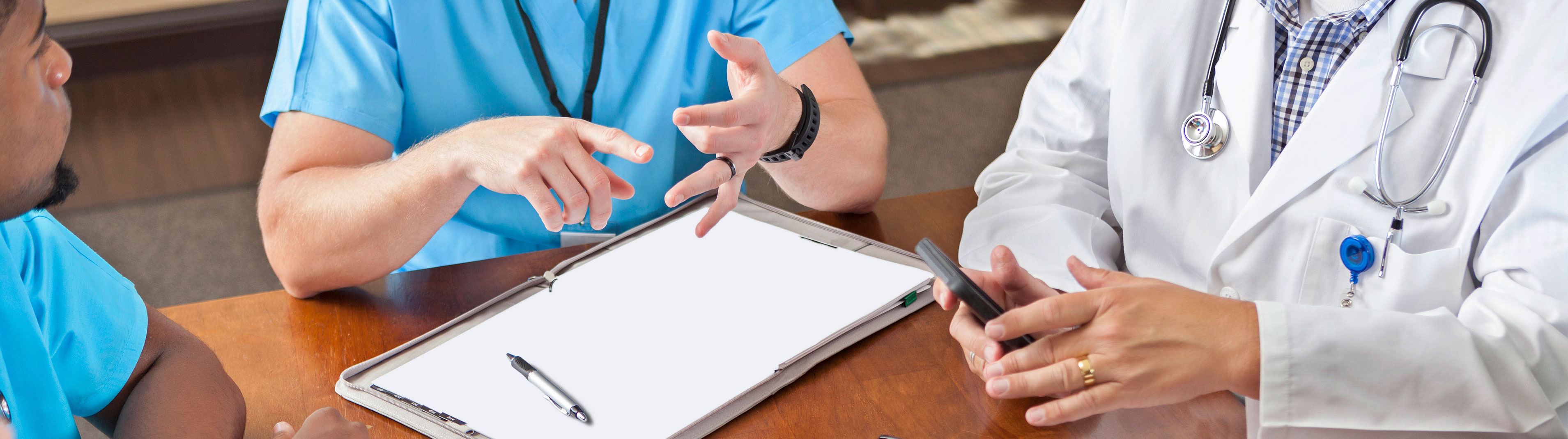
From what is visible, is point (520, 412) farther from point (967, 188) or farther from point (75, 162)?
point (75, 162)

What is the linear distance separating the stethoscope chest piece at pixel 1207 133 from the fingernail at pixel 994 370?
1.64 ft

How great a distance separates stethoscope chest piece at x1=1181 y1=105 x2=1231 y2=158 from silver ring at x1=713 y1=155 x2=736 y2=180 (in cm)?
55

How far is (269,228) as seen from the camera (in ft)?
3.69

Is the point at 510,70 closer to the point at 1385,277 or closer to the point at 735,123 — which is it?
the point at 735,123

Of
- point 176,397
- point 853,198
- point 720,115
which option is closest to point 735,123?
point 720,115

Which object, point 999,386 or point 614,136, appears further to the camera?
point 614,136

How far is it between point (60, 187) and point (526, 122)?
421mm

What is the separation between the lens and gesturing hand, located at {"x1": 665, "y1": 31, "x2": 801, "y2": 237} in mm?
991

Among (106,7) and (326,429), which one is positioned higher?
(326,429)

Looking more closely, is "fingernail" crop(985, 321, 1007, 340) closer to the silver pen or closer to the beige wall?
the silver pen

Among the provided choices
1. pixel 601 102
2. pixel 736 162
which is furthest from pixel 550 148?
pixel 601 102

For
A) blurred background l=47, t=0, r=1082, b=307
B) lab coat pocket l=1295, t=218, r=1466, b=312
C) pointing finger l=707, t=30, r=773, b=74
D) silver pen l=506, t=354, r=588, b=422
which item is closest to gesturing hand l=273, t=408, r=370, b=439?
silver pen l=506, t=354, r=588, b=422

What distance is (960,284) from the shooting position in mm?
755

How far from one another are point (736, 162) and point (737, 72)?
4.2 inches
